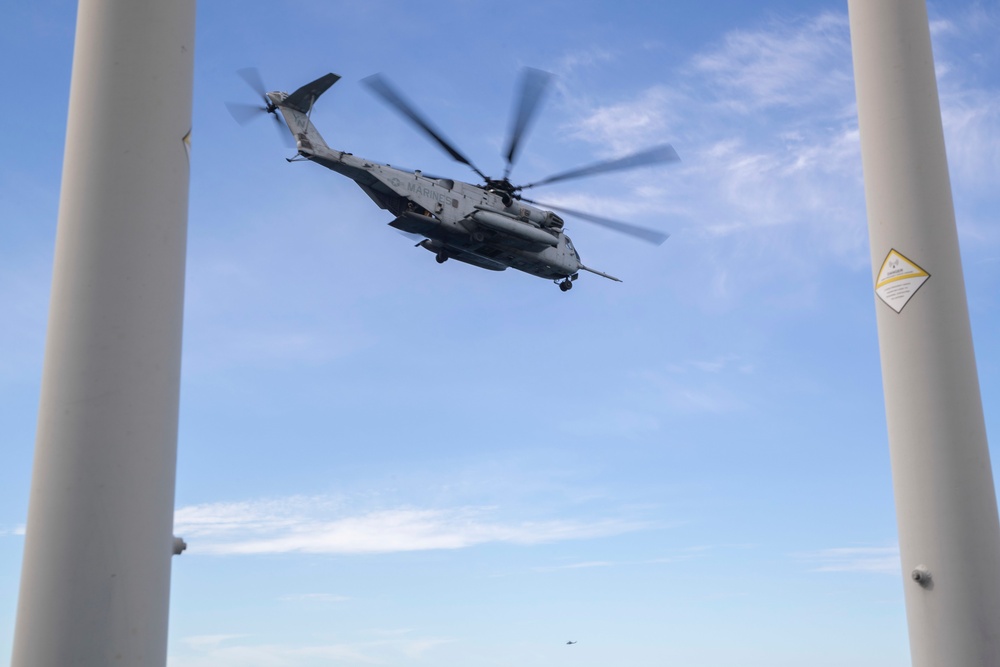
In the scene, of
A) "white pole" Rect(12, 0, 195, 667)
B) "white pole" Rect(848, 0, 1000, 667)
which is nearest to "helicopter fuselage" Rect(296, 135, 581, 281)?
"white pole" Rect(848, 0, 1000, 667)

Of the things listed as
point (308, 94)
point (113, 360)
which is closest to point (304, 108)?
point (308, 94)

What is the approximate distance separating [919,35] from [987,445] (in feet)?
11.3

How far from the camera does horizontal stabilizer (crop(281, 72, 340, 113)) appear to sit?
1083 inches

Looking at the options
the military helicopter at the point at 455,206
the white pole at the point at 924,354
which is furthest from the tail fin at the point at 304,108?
the white pole at the point at 924,354

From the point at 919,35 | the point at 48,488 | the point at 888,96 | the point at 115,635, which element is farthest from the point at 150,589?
the point at 919,35

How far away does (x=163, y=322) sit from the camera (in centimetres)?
489

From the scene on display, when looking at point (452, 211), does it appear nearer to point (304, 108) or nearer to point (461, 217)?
point (461, 217)

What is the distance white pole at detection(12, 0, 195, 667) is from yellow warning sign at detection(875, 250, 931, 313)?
5.45 metres

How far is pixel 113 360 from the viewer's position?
4699 mm

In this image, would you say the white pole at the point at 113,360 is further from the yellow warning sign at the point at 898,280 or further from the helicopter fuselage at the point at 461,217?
the helicopter fuselage at the point at 461,217

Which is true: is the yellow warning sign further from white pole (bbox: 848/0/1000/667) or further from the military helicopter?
the military helicopter

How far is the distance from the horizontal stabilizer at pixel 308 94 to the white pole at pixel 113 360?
22.9 m

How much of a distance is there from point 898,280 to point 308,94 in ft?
75.1

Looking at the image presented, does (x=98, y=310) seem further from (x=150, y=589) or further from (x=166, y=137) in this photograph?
(x=150, y=589)
